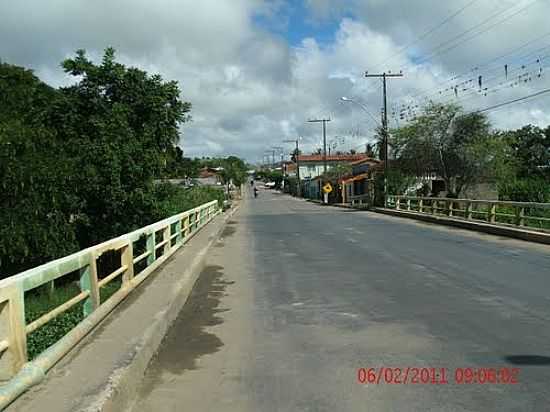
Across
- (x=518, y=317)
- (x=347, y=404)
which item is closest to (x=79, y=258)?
(x=347, y=404)

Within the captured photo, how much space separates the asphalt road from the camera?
206 inches

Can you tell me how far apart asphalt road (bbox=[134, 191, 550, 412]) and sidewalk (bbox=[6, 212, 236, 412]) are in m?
0.19

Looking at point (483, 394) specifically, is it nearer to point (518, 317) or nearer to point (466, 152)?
point (518, 317)

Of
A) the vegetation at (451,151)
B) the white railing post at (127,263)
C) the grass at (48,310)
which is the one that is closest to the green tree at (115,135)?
the grass at (48,310)

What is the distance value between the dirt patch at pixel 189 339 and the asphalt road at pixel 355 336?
0.02m

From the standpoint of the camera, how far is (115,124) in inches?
885

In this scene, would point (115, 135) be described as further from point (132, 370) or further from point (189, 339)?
point (132, 370)

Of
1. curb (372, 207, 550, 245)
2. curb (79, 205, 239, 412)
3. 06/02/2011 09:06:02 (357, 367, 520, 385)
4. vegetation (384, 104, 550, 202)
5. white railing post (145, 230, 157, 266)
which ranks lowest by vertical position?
curb (372, 207, 550, 245)

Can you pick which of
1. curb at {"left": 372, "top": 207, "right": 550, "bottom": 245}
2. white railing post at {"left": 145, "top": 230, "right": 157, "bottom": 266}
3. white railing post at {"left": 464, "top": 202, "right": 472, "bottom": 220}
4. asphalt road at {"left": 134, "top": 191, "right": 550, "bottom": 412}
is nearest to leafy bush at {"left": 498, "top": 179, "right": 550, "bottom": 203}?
white railing post at {"left": 464, "top": 202, "right": 472, "bottom": 220}

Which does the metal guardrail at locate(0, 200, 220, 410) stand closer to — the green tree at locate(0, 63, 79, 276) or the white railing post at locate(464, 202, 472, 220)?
the green tree at locate(0, 63, 79, 276)

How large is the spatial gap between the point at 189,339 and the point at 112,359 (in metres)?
1.79

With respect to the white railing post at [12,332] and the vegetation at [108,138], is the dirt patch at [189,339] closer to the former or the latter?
the white railing post at [12,332]

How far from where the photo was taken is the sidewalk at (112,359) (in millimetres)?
4641

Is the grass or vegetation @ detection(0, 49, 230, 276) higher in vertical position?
vegetation @ detection(0, 49, 230, 276)
